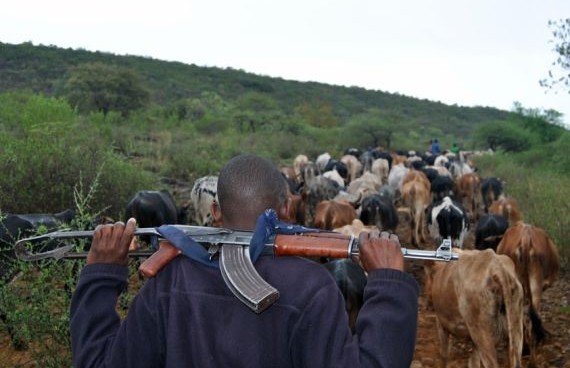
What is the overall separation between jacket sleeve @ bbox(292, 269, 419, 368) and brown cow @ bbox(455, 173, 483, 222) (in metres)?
14.1

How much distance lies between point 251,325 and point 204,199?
891 centimetres

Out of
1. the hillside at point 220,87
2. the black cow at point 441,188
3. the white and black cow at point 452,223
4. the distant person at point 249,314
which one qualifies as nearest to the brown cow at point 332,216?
the white and black cow at point 452,223

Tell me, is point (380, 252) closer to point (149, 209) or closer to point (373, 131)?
point (149, 209)

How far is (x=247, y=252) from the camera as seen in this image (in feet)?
6.38

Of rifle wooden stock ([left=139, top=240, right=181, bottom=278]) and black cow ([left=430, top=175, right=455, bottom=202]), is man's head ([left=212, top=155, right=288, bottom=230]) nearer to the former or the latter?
rifle wooden stock ([left=139, top=240, right=181, bottom=278])


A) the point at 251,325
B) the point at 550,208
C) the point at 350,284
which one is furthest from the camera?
the point at 550,208

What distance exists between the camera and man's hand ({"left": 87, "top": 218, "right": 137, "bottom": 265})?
213 cm

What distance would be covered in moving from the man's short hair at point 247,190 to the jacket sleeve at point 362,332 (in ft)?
1.34

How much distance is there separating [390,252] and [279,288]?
423 mm

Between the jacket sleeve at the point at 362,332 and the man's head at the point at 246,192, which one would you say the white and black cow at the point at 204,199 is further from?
the jacket sleeve at the point at 362,332

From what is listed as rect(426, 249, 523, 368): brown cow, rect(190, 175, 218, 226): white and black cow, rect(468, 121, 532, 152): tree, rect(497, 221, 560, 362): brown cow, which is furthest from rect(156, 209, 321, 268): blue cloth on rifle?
rect(468, 121, 532, 152): tree

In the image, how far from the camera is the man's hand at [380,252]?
6.48 feet

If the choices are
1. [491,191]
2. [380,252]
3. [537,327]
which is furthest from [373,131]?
[380,252]

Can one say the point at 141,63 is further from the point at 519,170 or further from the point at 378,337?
the point at 378,337
